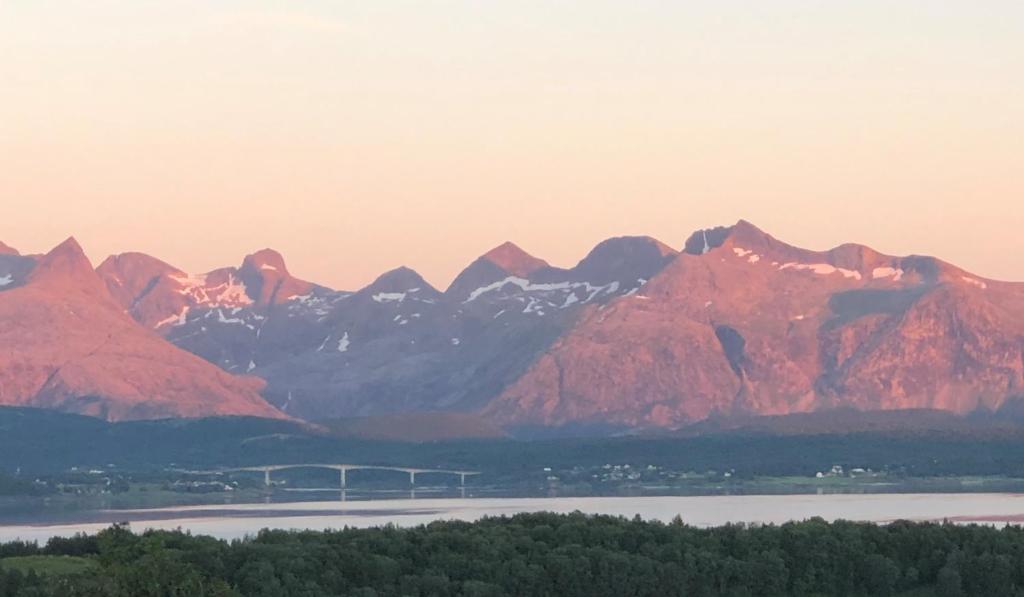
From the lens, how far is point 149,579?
246 feet

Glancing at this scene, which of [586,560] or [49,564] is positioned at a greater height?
[49,564]

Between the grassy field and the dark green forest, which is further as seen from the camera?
the dark green forest

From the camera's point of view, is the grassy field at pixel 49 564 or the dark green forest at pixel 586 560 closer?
the grassy field at pixel 49 564

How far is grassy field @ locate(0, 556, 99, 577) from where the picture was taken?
3944 inches

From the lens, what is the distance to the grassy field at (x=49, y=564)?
10019 centimetres

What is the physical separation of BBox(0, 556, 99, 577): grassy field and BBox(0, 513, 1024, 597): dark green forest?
158mm

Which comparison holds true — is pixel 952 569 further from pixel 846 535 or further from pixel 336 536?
pixel 336 536

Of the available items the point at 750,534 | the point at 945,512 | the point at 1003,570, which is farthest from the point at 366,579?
the point at 945,512

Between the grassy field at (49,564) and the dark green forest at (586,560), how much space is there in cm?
16

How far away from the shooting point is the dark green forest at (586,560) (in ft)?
333

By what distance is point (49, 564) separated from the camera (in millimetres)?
103562

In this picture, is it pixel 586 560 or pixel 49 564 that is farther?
pixel 586 560

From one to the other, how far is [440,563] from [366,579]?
175 inches

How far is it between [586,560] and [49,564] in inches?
932
